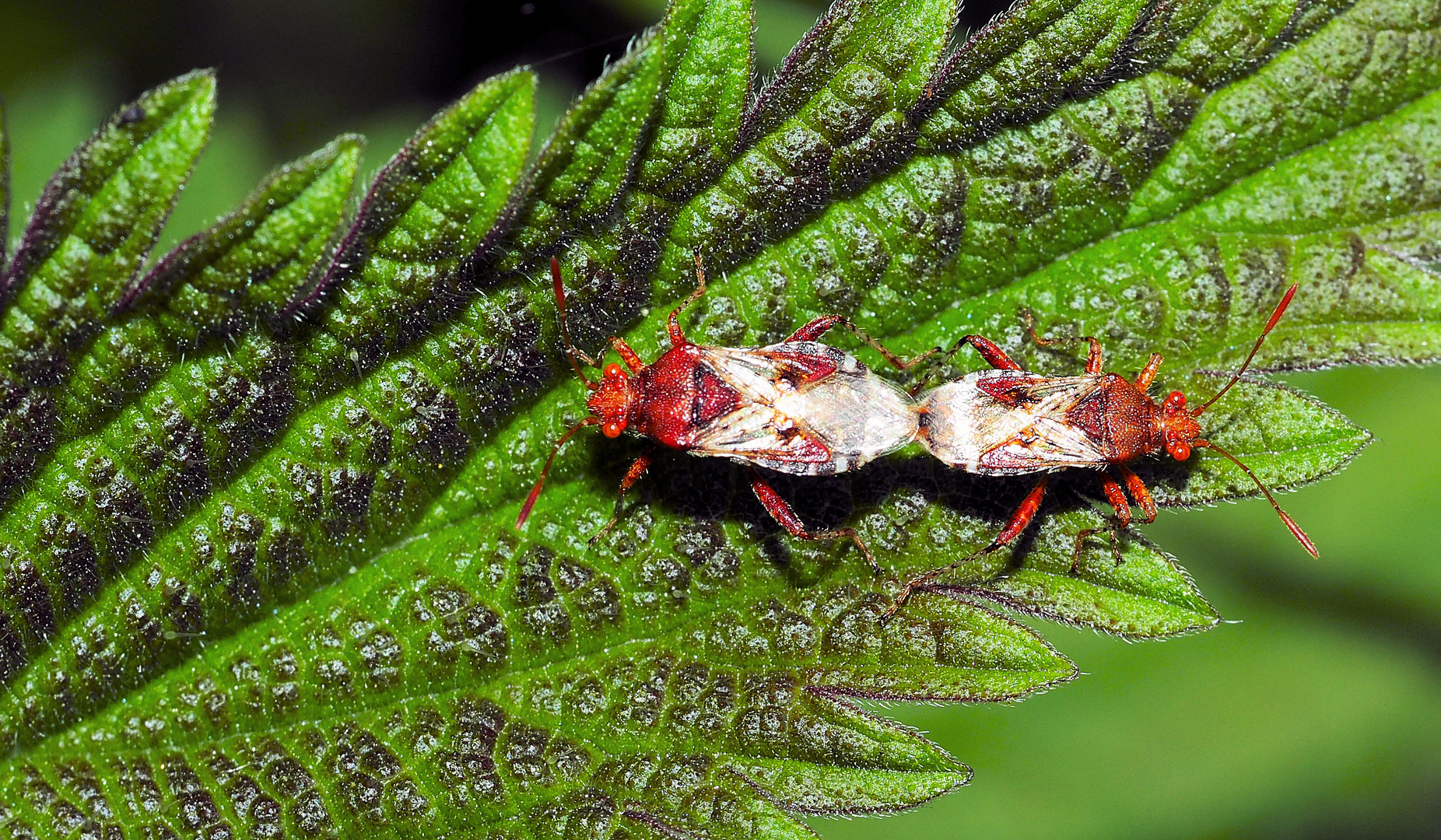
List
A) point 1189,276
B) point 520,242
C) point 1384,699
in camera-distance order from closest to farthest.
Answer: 1. point 520,242
2. point 1189,276
3. point 1384,699

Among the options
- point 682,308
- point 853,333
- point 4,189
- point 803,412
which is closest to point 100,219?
point 4,189

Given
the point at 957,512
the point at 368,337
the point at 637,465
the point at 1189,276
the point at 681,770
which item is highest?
the point at 368,337

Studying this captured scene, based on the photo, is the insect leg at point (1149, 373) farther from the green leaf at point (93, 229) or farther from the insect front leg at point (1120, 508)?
the green leaf at point (93, 229)

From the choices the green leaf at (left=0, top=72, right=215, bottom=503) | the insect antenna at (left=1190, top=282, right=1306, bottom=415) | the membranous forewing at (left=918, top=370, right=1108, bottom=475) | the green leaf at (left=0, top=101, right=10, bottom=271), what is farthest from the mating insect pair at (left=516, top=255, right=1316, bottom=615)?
the green leaf at (left=0, top=101, right=10, bottom=271)

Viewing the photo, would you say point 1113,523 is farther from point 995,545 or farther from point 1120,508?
point 995,545

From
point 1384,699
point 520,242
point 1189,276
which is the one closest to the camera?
point 520,242

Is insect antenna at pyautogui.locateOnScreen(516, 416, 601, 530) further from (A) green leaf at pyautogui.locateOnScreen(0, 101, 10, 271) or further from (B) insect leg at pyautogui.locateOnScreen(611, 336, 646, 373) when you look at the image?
(A) green leaf at pyautogui.locateOnScreen(0, 101, 10, 271)

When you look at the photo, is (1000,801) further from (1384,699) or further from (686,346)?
(686,346)

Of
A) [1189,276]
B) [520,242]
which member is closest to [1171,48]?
[1189,276]
